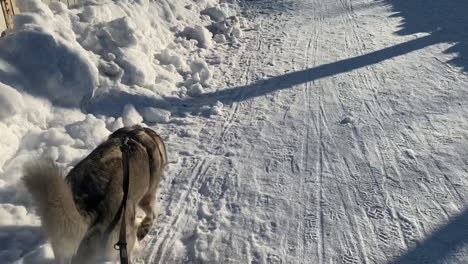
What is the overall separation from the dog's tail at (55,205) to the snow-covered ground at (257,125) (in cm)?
66

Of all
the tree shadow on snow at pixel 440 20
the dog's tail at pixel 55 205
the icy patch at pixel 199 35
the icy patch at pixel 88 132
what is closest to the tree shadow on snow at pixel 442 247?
the dog's tail at pixel 55 205

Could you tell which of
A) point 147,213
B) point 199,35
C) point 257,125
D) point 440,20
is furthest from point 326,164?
point 440,20

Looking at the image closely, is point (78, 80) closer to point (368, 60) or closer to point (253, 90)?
point (253, 90)

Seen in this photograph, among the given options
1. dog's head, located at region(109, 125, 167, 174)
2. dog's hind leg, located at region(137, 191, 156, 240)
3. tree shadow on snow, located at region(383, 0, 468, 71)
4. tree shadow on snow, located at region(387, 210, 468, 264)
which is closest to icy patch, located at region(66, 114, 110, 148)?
dog's head, located at region(109, 125, 167, 174)

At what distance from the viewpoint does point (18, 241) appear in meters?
4.01

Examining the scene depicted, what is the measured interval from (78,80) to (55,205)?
139 inches

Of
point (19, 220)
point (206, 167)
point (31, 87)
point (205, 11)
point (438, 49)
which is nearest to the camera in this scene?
point (19, 220)

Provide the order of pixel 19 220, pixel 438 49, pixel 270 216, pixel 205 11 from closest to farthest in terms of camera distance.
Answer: pixel 19 220
pixel 270 216
pixel 438 49
pixel 205 11

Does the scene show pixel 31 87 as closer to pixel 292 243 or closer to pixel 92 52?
pixel 92 52

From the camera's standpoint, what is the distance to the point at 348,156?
5750mm

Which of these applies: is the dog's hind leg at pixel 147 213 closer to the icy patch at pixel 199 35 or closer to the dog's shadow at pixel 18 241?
the dog's shadow at pixel 18 241

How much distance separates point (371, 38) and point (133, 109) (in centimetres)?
543

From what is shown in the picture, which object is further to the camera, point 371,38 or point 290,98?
point 371,38

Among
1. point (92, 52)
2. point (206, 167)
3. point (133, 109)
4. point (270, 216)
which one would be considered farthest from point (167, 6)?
point (270, 216)
